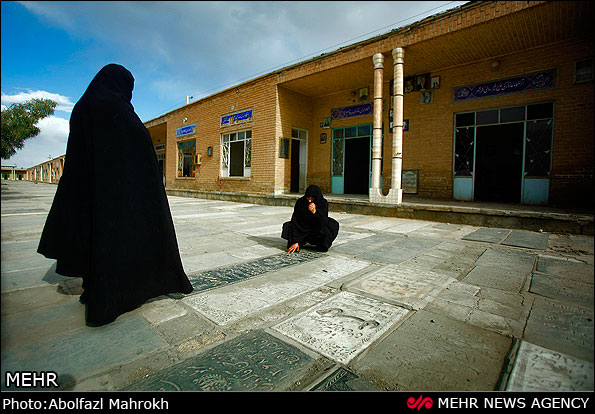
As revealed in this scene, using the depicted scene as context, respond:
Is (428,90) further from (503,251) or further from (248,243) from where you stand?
(248,243)

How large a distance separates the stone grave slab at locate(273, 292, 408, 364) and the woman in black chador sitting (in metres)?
1.66

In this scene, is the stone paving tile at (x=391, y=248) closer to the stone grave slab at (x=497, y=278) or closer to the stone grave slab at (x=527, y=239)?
the stone grave slab at (x=497, y=278)

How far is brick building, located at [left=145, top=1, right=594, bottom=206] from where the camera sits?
715 cm

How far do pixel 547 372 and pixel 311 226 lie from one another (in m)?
3.02

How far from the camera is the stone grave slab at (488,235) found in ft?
16.0

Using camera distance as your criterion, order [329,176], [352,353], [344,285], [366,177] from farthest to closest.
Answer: [329,176] < [366,177] < [344,285] < [352,353]

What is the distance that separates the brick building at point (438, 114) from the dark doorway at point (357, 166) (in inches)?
1.6

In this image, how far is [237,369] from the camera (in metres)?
1.47

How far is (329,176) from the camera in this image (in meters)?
12.4

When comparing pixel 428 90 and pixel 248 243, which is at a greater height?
pixel 428 90

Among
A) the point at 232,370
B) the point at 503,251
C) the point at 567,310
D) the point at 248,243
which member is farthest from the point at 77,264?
the point at 503,251

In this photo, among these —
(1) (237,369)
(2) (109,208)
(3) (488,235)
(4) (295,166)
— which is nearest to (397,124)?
(3) (488,235)

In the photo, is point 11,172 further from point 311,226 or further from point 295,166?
point 295,166
